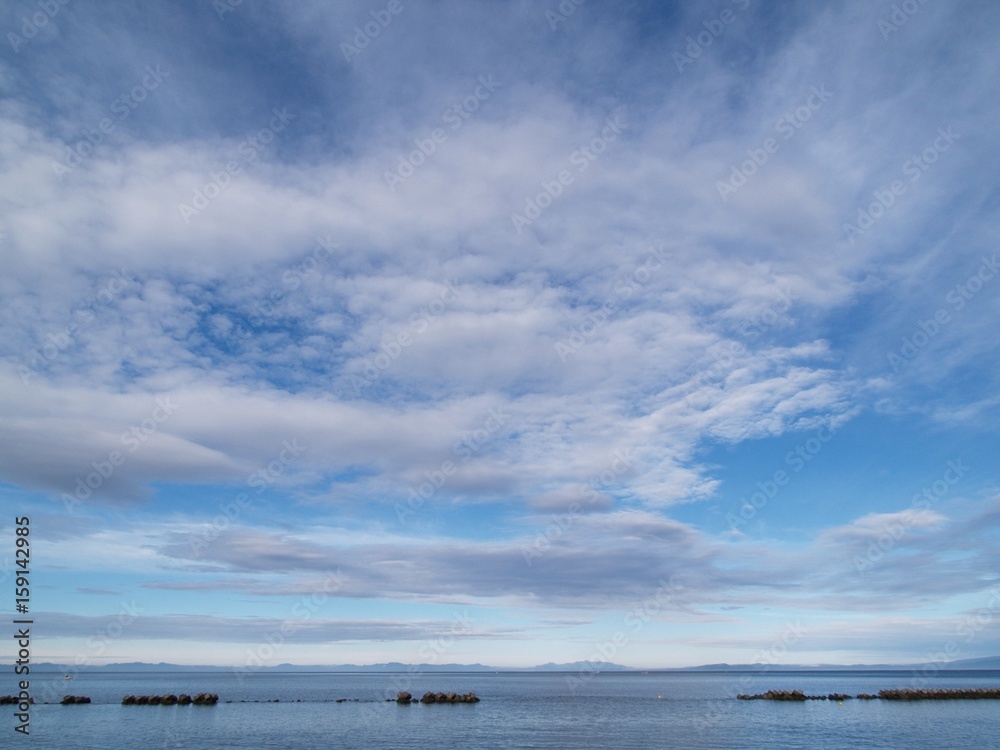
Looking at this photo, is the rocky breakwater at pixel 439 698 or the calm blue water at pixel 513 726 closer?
the calm blue water at pixel 513 726

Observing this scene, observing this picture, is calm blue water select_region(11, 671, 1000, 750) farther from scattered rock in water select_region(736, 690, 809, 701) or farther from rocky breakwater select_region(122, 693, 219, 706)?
scattered rock in water select_region(736, 690, 809, 701)

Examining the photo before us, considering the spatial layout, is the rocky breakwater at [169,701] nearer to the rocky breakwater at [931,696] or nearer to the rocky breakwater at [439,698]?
the rocky breakwater at [439,698]

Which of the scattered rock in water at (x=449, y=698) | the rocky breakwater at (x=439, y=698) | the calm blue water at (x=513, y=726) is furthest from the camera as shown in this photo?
the scattered rock in water at (x=449, y=698)

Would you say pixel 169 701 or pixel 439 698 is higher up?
pixel 169 701

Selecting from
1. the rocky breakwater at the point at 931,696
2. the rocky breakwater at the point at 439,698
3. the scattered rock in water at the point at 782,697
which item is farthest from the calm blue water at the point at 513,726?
the scattered rock in water at the point at 782,697

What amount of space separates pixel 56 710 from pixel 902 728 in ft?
383

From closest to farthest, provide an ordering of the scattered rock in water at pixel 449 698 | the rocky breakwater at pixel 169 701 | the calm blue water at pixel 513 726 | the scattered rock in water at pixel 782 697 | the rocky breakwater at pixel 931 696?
the calm blue water at pixel 513 726 < the rocky breakwater at pixel 169 701 < the rocky breakwater at pixel 931 696 < the scattered rock in water at pixel 449 698 < the scattered rock in water at pixel 782 697

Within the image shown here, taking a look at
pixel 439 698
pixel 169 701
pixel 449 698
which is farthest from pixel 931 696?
pixel 169 701

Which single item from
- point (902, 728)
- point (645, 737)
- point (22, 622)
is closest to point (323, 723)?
point (645, 737)

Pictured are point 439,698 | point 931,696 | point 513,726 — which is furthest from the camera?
point 439,698

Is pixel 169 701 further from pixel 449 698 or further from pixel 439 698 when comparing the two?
pixel 449 698

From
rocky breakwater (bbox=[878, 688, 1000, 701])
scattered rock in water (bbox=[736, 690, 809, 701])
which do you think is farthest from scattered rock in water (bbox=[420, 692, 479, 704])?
rocky breakwater (bbox=[878, 688, 1000, 701])

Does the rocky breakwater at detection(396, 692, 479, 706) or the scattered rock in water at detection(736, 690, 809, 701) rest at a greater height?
the rocky breakwater at detection(396, 692, 479, 706)

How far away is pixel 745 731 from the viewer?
7206cm
